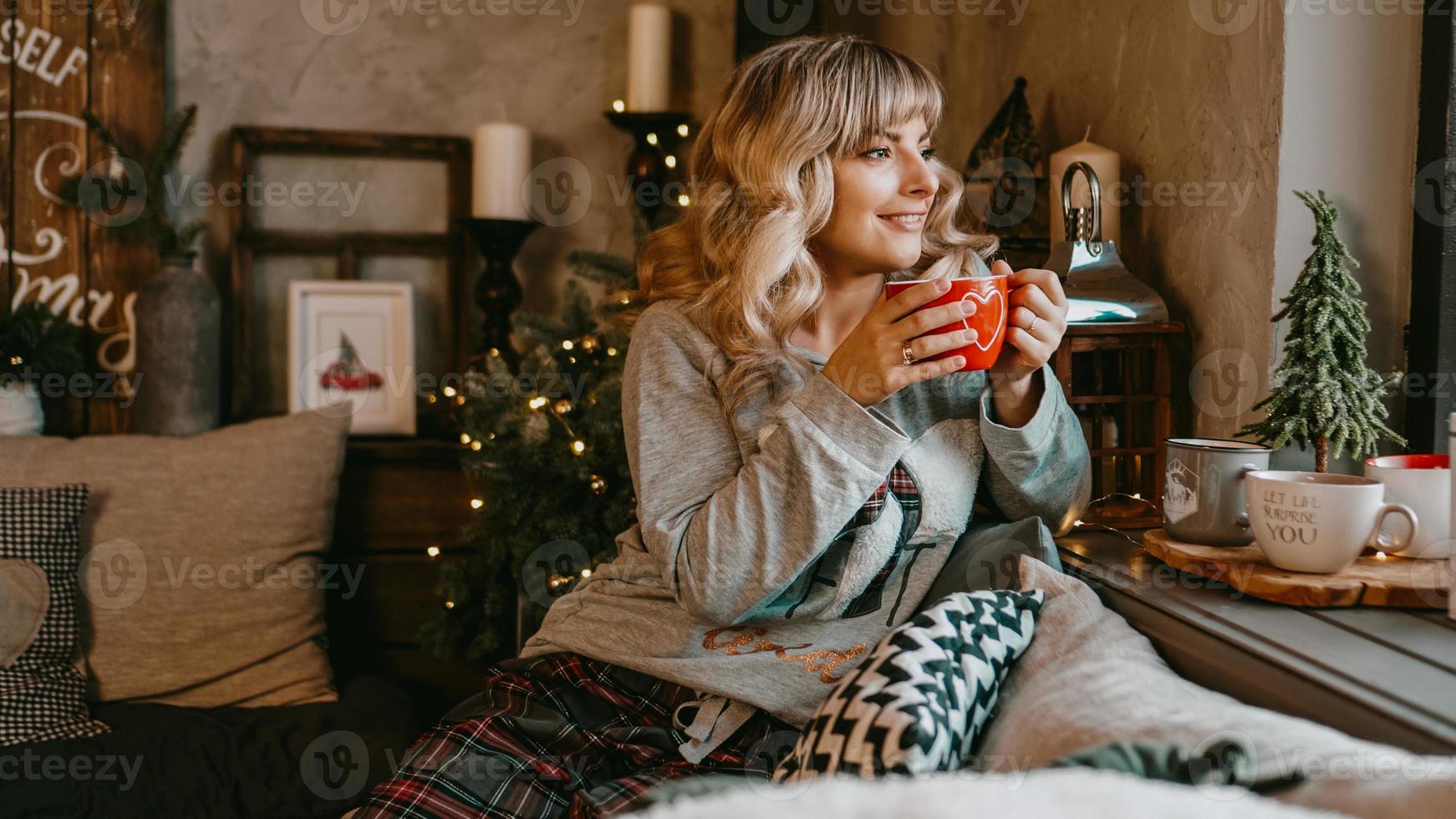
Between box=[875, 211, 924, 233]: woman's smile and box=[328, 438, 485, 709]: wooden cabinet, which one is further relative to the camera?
box=[328, 438, 485, 709]: wooden cabinet

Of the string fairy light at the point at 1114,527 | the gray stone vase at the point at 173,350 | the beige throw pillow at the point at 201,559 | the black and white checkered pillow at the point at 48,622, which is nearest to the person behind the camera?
the string fairy light at the point at 1114,527

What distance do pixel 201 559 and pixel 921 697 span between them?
1.64 meters

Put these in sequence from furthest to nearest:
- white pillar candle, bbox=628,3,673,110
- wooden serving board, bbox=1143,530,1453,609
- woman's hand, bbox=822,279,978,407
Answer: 1. white pillar candle, bbox=628,3,673,110
2. woman's hand, bbox=822,279,978,407
3. wooden serving board, bbox=1143,530,1453,609

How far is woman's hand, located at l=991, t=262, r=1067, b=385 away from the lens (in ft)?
3.96

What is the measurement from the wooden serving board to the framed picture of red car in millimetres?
1899

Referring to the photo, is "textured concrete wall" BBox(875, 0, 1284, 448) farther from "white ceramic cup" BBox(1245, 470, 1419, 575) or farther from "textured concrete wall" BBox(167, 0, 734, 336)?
"textured concrete wall" BBox(167, 0, 734, 336)

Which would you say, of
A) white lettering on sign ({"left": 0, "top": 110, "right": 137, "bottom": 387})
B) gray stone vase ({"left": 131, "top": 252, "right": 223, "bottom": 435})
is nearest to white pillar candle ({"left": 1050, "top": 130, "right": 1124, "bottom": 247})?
gray stone vase ({"left": 131, "top": 252, "right": 223, "bottom": 435})

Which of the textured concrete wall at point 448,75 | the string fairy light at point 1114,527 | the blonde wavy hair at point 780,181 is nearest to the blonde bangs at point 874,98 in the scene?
the blonde wavy hair at point 780,181

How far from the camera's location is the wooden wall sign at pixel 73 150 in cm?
246

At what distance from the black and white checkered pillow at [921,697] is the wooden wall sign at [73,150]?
84.7 inches

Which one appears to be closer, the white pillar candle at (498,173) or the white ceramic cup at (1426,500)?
the white ceramic cup at (1426,500)

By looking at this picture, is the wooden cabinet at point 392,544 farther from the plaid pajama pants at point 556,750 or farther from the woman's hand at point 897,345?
the woman's hand at point 897,345

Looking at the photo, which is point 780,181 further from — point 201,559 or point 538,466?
point 201,559

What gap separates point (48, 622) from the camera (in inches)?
77.0
